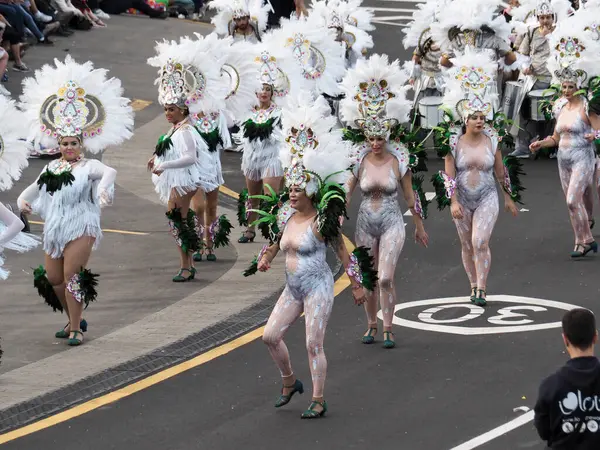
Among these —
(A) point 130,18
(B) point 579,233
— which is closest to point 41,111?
(B) point 579,233

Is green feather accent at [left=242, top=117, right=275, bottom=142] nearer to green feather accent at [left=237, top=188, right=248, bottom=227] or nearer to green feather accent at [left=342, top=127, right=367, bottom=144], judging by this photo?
green feather accent at [left=237, top=188, right=248, bottom=227]

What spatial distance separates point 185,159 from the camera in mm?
16328

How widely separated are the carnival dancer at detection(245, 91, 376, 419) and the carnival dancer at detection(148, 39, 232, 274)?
160 inches

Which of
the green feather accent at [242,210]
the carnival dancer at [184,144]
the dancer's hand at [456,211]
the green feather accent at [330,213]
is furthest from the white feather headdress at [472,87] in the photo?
the green feather accent at [330,213]

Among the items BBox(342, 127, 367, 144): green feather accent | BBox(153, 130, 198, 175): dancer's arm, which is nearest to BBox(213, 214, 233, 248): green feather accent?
BBox(153, 130, 198, 175): dancer's arm

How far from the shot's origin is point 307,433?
38.8ft

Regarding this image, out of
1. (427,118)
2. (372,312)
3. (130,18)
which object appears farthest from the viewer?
(130,18)

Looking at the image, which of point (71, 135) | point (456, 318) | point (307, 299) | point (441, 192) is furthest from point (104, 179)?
point (456, 318)

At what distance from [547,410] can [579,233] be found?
9769 mm

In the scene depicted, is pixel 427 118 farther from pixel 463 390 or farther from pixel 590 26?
pixel 463 390

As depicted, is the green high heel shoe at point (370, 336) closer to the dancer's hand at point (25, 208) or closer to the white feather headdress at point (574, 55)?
the dancer's hand at point (25, 208)

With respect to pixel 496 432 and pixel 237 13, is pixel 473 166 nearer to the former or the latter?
pixel 496 432

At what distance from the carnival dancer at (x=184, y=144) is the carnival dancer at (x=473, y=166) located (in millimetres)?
2780

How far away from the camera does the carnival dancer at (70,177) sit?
14.3m
